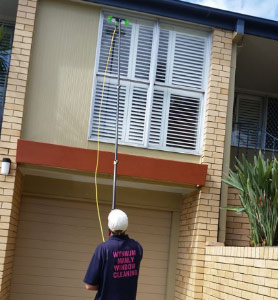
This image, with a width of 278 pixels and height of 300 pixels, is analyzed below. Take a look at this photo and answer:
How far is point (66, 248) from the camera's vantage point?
27.6 ft

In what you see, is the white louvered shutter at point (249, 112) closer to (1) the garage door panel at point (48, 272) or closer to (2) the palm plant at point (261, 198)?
(2) the palm plant at point (261, 198)

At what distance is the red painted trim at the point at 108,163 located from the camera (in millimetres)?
7047

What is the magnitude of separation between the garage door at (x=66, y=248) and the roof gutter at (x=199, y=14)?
3428 mm

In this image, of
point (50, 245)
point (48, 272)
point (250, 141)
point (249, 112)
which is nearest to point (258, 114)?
point (249, 112)

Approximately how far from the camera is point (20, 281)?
26.9 feet

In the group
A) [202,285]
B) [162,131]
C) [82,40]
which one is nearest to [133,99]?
[162,131]

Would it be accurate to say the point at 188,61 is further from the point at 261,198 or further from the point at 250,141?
the point at 250,141

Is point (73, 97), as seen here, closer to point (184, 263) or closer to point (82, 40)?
point (82, 40)

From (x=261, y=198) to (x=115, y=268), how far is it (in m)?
2.77

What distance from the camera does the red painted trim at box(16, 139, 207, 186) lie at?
705 cm

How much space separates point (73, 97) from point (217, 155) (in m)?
2.49

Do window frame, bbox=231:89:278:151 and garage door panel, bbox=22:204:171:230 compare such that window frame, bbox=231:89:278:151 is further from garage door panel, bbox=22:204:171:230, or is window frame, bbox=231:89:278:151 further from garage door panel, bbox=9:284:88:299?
garage door panel, bbox=9:284:88:299

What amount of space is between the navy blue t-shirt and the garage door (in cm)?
405

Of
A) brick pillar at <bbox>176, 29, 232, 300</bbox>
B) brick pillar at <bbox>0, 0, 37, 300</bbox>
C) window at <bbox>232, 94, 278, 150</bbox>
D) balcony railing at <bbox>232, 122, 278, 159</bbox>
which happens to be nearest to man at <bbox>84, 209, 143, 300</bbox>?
brick pillar at <bbox>0, 0, 37, 300</bbox>
